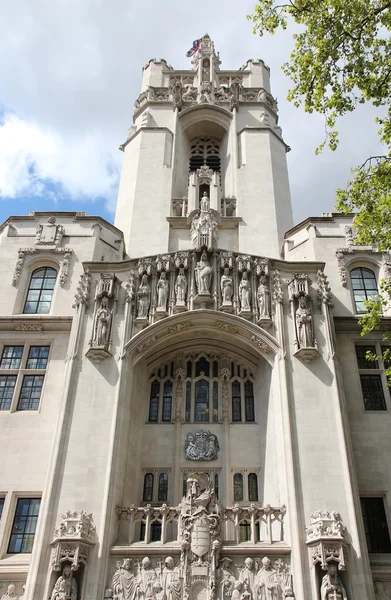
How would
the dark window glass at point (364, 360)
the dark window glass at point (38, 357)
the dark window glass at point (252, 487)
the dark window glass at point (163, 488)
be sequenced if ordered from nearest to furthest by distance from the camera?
the dark window glass at point (252, 487), the dark window glass at point (163, 488), the dark window glass at point (364, 360), the dark window glass at point (38, 357)

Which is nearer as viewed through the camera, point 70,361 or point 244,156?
point 70,361

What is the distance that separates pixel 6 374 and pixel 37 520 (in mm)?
5586

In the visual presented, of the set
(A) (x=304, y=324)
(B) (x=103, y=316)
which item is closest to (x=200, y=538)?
(A) (x=304, y=324)

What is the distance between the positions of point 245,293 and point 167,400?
16.1 feet

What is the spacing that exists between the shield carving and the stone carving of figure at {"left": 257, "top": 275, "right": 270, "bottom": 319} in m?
7.38

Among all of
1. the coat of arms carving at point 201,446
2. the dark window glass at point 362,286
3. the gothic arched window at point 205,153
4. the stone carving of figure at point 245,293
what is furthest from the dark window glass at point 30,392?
the gothic arched window at point 205,153

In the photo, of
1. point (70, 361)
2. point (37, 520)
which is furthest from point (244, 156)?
point (37, 520)

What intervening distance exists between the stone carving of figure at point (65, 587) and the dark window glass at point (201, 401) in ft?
23.0

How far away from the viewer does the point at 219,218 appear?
26.2 meters

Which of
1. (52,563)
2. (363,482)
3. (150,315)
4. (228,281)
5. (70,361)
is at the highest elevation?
(228,281)

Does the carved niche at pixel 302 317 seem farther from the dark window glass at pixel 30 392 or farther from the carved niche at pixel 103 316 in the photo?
the dark window glass at pixel 30 392

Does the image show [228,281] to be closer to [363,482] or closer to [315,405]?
[315,405]

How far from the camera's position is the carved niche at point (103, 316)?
19500mm

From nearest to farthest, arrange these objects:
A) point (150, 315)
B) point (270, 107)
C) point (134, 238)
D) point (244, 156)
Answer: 1. point (150, 315)
2. point (134, 238)
3. point (244, 156)
4. point (270, 107)
